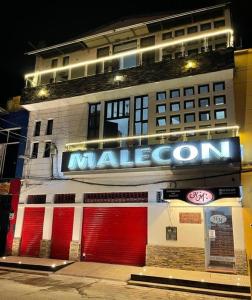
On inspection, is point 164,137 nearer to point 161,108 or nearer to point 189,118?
point 189,118

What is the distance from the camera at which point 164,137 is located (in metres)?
14.4

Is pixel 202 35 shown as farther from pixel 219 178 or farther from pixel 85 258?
pixel 85 258

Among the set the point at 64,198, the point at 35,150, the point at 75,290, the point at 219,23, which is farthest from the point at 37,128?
the point at 219,23

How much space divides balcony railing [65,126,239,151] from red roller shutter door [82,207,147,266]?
335 cm

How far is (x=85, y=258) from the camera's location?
14.8 m

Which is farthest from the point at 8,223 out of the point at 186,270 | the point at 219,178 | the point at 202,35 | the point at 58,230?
the point at 202,35

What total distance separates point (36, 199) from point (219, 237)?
398 inches

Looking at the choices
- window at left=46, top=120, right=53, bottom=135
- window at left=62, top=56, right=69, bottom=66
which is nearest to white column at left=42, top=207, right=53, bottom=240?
window at left=46, top=120, right=53, bottom=135

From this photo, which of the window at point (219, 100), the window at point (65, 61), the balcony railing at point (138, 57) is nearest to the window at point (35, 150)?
the balcony railing at point (138, 57)

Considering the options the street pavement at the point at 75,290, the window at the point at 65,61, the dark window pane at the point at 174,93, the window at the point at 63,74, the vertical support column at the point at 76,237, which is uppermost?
the window at the point at 65,61

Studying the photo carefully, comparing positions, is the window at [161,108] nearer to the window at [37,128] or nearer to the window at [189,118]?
the window at [189,118]

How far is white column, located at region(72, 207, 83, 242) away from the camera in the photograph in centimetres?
1509

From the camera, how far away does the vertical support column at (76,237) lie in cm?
1481

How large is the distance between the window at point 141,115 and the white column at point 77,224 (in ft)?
16.6
